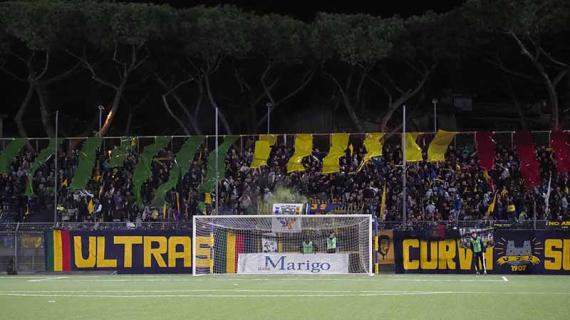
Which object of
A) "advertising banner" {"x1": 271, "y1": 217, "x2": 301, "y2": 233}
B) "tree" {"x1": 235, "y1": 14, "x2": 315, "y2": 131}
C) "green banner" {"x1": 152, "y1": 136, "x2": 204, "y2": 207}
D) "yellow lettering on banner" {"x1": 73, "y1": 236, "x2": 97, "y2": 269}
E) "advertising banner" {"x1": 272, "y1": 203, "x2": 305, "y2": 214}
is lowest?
"yellow lettering on banner" {"x1": 73, "y1": 236, "x2": 97, "y2": 269}

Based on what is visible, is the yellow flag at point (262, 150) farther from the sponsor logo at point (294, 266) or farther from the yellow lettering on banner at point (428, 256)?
the yellow lettering on banner at point (428, 256)

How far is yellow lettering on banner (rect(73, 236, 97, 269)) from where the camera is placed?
31219mm

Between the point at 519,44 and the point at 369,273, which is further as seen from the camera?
the point at 519,44

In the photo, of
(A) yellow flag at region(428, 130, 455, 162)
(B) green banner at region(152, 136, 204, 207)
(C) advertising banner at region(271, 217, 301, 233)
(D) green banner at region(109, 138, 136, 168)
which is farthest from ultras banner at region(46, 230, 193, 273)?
(A) yellow flag at region(428, 130, 455, 162)

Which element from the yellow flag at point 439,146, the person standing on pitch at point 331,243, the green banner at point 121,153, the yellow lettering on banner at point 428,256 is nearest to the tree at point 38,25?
the green banner at point 121,153

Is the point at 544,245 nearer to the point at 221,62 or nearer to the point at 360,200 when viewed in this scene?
the point at 360,200

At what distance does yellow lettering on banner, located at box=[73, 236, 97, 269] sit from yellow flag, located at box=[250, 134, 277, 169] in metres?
11.2

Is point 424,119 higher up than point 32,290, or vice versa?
point 424,119

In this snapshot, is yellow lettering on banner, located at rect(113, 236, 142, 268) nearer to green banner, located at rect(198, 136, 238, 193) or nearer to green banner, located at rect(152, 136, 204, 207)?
green banner, located at rect(198, 136, 238, 193)

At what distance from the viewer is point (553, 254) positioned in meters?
29.5

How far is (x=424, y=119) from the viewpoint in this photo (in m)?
56.4

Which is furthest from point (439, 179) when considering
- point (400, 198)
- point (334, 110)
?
point (334, 110)

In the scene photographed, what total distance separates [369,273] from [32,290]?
34.8 ft

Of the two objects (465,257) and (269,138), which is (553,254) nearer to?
(465,257)
